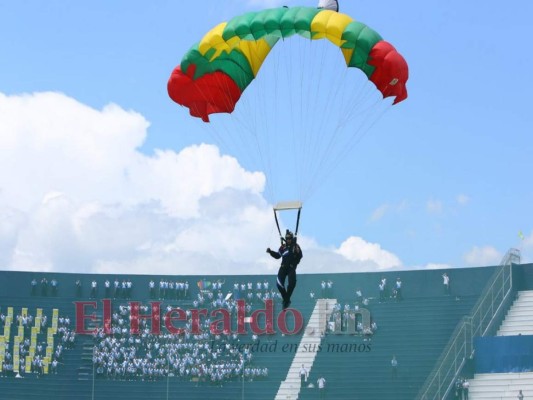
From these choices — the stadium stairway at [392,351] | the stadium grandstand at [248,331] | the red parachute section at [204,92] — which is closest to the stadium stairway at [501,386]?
the stadium grandstand at [248,331]

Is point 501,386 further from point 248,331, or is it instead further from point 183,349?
point 183,349

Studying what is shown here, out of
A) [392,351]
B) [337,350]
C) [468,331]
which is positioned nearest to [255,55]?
[468,331]

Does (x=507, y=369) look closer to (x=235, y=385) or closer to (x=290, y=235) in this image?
(x=235, y=385)

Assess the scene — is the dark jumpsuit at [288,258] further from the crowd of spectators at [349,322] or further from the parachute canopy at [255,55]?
the crowd of spectators at [349,322]

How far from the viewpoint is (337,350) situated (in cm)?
4788

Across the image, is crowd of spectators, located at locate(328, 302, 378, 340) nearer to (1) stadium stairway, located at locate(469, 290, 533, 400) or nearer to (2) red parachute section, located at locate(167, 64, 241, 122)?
(1) stadium stairway, located at locate(469, 290, 533, 400)

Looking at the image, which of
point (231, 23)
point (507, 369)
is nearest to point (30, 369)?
point (507, 369)

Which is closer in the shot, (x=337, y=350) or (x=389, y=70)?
(x=389, y=70)

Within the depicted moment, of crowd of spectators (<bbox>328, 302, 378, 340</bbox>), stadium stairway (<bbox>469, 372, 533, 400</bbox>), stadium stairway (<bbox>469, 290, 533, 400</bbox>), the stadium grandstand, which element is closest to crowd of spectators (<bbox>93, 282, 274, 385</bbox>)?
the stadium grandstand

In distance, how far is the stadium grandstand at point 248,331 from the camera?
4506 centimetres

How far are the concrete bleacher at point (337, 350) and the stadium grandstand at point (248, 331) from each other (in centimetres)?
5

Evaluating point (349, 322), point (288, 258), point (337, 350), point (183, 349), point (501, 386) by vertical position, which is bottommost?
point (501, 386)

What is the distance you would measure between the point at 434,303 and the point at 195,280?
37.5 feet

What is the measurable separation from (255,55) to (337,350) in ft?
71.4
